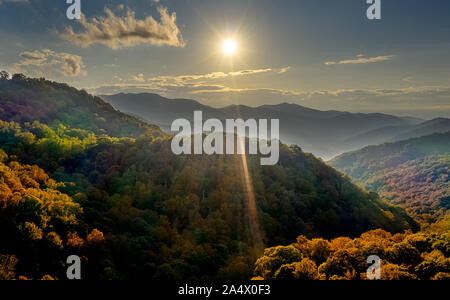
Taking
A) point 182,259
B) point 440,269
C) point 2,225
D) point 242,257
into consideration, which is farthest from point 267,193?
point 2,225

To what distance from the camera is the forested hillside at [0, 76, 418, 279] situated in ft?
123

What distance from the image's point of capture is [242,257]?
155 ft

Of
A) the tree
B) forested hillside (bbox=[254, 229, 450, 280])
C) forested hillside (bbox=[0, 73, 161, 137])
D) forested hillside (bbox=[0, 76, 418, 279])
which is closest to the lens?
forested hillside (bbox=[254, 229, 450, 280])

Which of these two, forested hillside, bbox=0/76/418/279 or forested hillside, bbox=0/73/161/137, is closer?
forested hillside, bbox=0/76/418/279

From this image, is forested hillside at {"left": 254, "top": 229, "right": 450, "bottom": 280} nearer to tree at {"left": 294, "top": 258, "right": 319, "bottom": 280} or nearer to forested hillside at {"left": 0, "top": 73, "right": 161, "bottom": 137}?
tree at {"left": 294, "top": 258, "right": 319, "bottom": 280}

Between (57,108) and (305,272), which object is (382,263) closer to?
(305,272)

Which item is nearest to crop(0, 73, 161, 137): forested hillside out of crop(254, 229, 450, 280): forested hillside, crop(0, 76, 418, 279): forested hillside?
crop(0, 76, 418, 279): forested hillside

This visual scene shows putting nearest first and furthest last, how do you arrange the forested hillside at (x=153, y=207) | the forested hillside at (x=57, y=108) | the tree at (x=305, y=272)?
1. the tree at (x=305, y=272)
2. the forested hillside at (x=153, y=207)
3. the forested hillside at (x=57, y=108)

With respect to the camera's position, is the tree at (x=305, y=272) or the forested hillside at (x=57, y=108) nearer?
the tree at (x=305, y=272)

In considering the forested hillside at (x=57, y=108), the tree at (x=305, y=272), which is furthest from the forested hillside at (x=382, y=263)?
the forested hillside at (x=57, y=108)

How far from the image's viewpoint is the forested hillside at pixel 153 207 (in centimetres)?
3762

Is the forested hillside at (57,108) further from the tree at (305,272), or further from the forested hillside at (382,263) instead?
the tree at (305,272)

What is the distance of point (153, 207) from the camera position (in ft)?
211

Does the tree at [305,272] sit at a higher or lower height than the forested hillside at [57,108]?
lower
